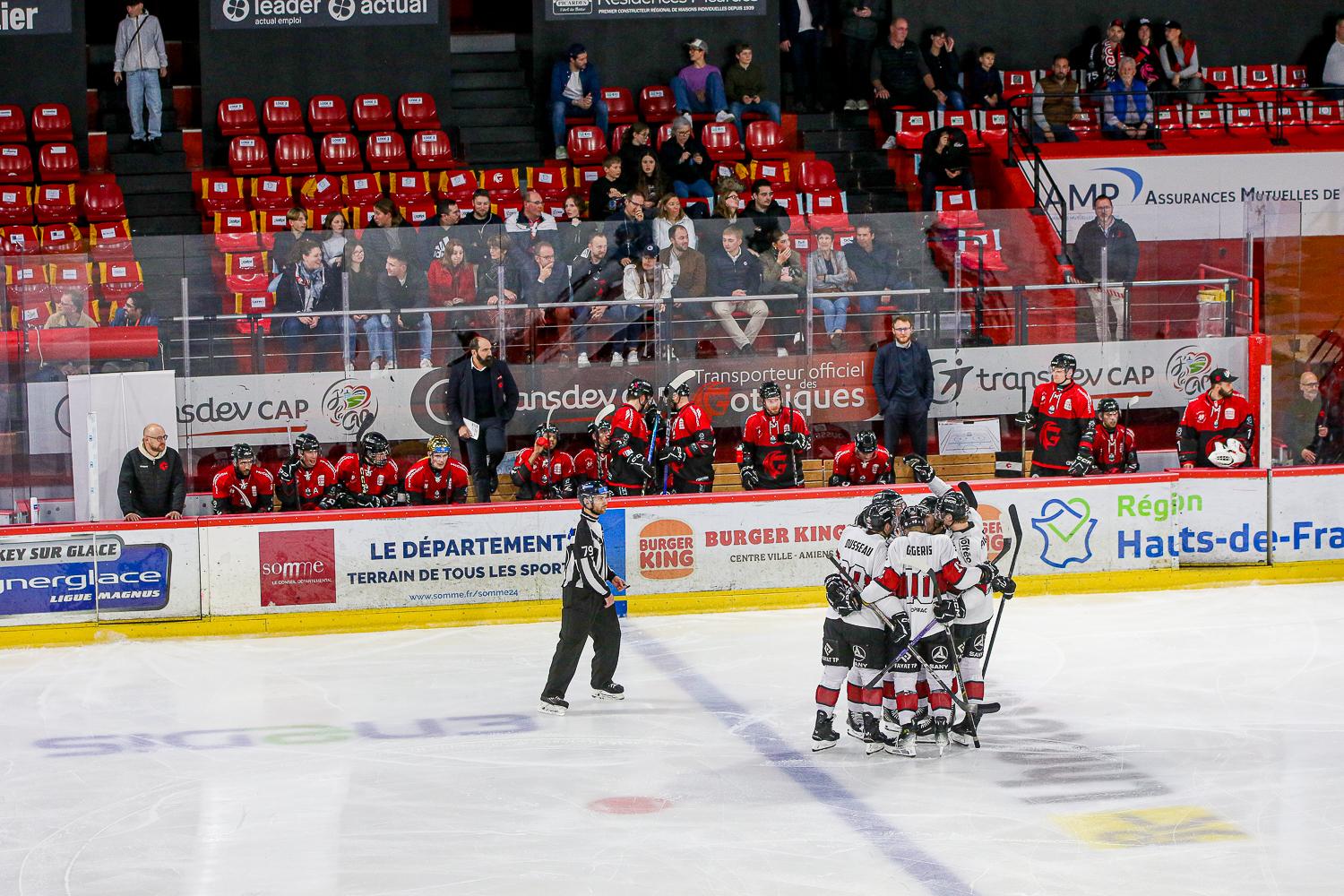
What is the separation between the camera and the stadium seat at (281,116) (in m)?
18.8

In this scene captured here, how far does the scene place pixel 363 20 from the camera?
62.9 ft

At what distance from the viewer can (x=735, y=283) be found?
14438mm

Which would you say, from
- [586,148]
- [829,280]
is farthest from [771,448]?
[586,148]

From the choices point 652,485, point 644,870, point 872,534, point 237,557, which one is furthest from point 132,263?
point 644,870

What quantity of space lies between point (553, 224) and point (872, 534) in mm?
5576

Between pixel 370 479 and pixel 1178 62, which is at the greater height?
pixel 1178 62

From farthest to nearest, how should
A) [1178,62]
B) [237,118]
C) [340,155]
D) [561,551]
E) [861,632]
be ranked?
1. [1178,62]
2. [237,118]
3. [340,155]
4. [561,551]
5. [861,632]

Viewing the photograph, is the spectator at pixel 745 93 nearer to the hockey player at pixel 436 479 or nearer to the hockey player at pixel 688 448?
the hockey player at pixel 688 448

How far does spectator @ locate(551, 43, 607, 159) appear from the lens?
18.6 meters

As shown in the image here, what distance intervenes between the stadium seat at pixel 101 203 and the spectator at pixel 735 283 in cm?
684

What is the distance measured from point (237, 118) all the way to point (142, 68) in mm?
1066

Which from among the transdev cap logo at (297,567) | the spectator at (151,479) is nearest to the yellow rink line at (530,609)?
the transdev cap logo at (297,567)

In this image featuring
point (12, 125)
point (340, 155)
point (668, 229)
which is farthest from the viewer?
point (340, 155)

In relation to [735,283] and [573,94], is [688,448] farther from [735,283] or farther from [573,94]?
[573,94]
